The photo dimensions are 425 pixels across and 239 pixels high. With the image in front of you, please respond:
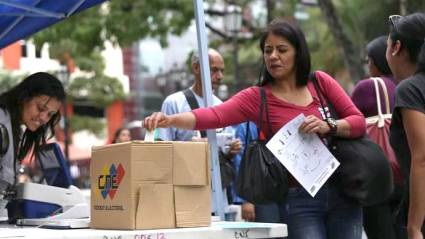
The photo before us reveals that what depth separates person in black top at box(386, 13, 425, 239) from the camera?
314 centimetres

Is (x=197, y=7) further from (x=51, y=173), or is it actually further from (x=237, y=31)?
(x=237, y=31)

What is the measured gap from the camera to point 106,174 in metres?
3.34

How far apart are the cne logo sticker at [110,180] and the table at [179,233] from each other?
20 cm

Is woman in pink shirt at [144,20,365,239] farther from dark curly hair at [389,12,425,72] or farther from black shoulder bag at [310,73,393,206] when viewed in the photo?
dark curly hair at [389,12,425,72]

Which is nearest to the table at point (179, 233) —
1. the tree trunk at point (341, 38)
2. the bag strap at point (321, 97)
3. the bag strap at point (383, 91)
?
the bag strap at point (321, 97)

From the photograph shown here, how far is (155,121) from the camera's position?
3451mm

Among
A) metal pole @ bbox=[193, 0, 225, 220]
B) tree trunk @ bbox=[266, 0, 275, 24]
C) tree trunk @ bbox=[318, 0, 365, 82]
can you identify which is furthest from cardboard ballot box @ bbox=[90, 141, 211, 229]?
tree trunk @ bbox=[266, 0, 275, 24]

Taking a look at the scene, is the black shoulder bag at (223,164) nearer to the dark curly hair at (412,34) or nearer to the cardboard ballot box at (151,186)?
the cardboard ballot box at (151,186)

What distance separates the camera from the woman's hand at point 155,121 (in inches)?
135

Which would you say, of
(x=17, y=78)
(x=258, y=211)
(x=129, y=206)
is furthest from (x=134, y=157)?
(x=17, y=78)

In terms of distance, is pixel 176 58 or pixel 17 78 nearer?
pixel 17 78

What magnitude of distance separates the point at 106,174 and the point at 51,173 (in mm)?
1665

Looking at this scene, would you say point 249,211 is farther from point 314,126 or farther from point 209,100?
point 314,126

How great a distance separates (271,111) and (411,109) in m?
0.79
